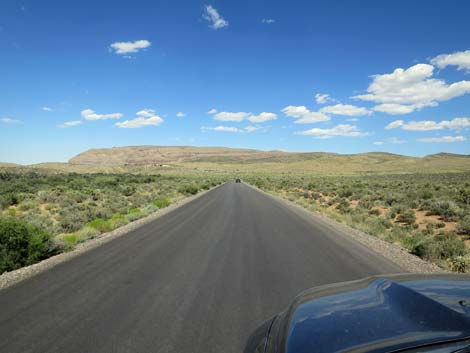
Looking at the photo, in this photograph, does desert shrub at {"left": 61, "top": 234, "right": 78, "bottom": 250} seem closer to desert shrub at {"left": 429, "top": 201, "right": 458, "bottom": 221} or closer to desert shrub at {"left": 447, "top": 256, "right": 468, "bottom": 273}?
desert shrub at {"left": 447, "top": 256, "right": 468, "bottom": 273}

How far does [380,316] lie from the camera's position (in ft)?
7.88

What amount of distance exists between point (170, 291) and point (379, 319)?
4.32m

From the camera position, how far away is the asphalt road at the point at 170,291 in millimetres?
4219

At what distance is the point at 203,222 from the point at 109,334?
34.5 ft

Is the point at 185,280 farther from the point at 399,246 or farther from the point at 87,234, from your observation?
the point at 399,246

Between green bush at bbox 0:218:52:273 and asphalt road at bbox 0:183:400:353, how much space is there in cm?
131

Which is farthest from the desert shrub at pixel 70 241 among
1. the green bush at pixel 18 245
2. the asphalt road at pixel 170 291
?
the asphalt road at pixel 170 291

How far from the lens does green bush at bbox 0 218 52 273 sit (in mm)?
8175

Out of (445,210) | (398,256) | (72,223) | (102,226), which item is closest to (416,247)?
(398,256)

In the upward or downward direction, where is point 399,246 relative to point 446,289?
downward

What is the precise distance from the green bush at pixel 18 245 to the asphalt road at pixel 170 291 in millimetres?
1310

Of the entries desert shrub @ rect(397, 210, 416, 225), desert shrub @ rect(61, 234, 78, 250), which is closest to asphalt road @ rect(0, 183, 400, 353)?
desert shrub @ rect(61, 234, 78, 250)

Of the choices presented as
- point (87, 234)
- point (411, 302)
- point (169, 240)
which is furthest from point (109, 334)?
point (87, 234)

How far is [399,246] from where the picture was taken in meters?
11.2
